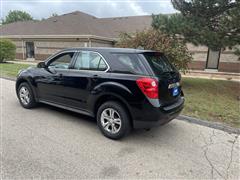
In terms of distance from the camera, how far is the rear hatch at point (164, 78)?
3481mm

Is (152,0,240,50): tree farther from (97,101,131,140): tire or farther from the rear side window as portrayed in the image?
(97,101,131,140): tire

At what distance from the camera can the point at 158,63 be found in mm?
3803

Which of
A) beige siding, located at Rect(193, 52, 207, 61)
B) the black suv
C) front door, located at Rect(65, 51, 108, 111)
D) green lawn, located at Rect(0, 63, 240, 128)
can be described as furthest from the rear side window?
beige siding, located at Rect(193, 52, 207, 61)

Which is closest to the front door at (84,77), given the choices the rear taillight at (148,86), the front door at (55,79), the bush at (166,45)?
the front door at (55,79)

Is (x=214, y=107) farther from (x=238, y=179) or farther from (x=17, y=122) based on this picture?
(x=17, y=122)

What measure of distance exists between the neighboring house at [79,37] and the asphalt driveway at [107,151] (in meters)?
11.9

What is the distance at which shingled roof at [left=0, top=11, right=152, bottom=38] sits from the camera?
17.8 meters

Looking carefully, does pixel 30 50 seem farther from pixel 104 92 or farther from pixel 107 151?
pixel 107 151

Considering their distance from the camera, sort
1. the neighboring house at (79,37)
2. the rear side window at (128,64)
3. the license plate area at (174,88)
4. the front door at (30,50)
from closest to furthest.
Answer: the rear side window at (128,64) → the license plate area at (174,88) → the neighboring house at (79,37) → the front door at (30,50)

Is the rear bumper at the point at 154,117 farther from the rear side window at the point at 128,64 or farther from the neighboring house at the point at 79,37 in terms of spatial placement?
the neighboring house at the point at 79,37

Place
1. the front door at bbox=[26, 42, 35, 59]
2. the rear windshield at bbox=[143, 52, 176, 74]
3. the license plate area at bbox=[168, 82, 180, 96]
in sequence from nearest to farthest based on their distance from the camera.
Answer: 1. the rear windshield at bbox=[143, 52, 176, 74]
2. the license plate area at bbox=[168, 82, 180, 96]
3. the front door at bbox=[26, 42, 35, 59]

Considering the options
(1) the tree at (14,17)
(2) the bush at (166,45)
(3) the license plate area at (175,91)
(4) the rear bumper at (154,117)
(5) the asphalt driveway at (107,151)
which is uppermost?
(1) the tree at (14,17)

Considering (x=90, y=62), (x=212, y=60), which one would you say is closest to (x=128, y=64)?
(x=90, y=62)

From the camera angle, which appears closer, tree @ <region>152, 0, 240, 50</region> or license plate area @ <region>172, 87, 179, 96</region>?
license plate area @ <region>172, 87, 179, 96</region>
